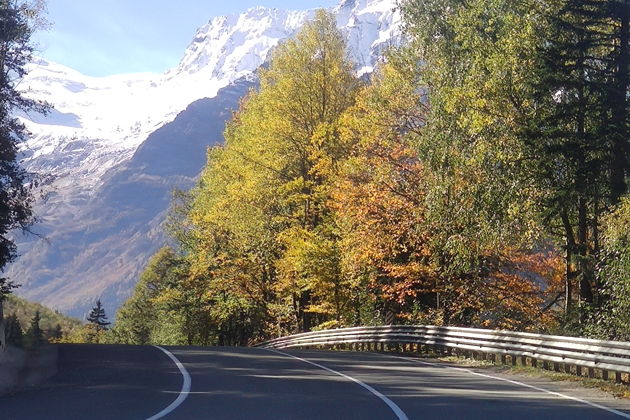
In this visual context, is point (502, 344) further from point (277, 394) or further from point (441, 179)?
point (277, 394)

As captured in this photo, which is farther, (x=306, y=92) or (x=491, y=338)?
(x=306, y=92)

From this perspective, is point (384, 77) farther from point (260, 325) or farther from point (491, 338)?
point (260, 325)

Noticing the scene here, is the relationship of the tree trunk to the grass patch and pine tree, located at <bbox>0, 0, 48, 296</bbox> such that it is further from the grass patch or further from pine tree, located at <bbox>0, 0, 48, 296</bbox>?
pine tree, located at <bbox>0, 0, 48, 296</bbox>

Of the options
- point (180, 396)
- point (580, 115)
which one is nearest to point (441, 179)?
point (580, 115)

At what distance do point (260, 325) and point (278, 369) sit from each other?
31.1 meters

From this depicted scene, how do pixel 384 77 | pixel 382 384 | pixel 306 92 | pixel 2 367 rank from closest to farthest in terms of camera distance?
pixel 382 384
pixel 2 367
pixel 384 77
pixel 306 92

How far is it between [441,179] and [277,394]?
1161 cm

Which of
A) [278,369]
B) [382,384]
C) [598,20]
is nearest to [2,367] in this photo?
[278,369]

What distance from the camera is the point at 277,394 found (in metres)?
13.6

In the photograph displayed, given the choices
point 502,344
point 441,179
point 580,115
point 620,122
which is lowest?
point 502,344

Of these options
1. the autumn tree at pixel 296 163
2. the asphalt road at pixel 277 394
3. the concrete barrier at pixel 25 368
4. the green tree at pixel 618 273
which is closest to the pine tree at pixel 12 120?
the concrete barrier at pixel 25 368

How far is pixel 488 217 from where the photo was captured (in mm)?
21438

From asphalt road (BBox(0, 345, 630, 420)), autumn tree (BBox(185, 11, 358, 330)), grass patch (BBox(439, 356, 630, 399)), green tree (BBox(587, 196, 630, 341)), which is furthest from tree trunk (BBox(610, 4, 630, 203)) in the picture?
autumn tree (BBox(185, 11, 358, 330))

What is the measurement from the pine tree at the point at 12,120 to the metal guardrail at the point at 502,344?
42.2 feet
